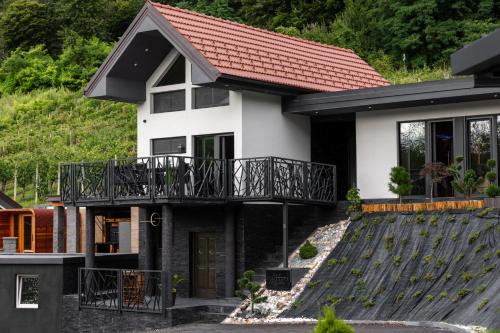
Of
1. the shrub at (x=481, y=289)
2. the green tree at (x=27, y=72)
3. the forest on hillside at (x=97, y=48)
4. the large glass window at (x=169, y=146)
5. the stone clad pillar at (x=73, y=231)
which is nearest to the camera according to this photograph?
the shrub at (x=481, y=289)

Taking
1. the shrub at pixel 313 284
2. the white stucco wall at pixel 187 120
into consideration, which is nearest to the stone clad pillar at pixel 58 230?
the white stucco wall at pixel 187 120

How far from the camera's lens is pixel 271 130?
26.2 meters

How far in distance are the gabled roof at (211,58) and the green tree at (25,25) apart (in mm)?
43870

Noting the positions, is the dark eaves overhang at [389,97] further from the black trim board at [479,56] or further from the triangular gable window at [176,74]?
the black trim board at [479,56]

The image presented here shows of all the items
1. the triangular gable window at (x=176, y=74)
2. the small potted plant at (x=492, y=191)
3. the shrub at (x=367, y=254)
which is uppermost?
the triangular gable window at (x=176, y=74)

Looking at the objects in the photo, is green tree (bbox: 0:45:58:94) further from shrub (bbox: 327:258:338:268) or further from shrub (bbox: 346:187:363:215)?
shrub (bbox: 327:258:338:268)

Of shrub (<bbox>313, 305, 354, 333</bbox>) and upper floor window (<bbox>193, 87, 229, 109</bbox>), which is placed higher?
upper floor window (<bbox>193, 87, 229, 109</bbox>)

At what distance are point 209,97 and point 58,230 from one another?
830cm

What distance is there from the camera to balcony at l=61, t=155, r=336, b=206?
23.5 metres

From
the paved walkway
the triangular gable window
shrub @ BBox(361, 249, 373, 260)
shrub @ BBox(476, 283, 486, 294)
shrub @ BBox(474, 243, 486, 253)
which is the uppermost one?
the triangular gable window

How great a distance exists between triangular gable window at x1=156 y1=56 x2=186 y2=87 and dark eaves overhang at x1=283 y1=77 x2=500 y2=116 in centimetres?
296

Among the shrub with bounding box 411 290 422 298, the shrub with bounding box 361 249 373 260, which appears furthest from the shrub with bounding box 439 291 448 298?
the shrub with bounding box 361 249 373 260

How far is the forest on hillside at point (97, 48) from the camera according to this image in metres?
44.9

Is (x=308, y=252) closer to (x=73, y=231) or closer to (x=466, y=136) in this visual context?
(x=466, y=136)
